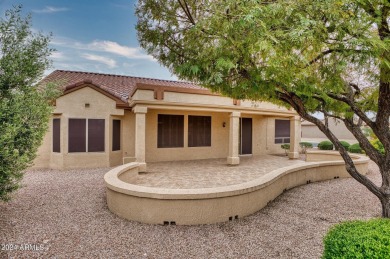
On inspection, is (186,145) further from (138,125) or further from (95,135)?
(95,135)

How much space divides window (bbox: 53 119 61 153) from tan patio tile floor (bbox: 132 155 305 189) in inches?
203

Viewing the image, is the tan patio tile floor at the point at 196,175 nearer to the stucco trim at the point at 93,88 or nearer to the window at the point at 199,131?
the window at the point at 199,131

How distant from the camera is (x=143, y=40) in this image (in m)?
6.62

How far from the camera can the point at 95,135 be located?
43.6 ft

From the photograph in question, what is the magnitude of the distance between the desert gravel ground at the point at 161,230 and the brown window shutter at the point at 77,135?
4.42 m

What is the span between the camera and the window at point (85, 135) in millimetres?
12784

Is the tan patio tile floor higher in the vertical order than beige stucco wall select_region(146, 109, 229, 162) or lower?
lower

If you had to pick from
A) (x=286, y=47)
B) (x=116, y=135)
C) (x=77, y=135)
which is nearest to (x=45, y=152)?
(x=77, y=135)

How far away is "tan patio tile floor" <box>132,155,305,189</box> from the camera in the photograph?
942 centimetres

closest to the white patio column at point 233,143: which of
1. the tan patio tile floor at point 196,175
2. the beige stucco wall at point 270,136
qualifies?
the tan patio tile floor at point 196,175

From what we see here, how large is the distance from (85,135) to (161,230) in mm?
9483

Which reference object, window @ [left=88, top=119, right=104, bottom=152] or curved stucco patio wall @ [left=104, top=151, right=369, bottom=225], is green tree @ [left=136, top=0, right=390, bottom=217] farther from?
window @ [left=88, top=119, right=104, bottom=152]

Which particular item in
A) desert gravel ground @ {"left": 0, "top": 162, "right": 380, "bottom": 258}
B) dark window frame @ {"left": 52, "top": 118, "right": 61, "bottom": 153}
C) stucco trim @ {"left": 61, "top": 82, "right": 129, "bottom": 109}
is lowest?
desert gravel ground @ {"left": 0, "top": 162, "right": 380, "bottom": 258}

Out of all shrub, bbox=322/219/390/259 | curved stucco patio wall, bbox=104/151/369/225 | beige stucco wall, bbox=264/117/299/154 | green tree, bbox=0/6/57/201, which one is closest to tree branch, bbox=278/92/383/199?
curved stucco patio wall, bbox=104/151/369/225
